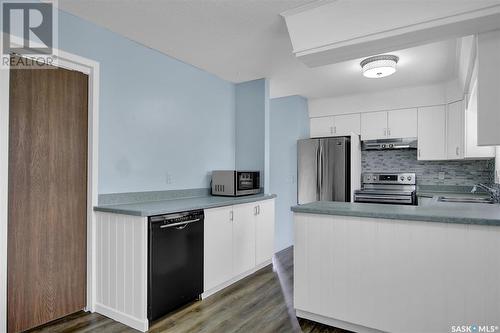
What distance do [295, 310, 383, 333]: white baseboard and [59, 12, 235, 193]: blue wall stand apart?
1.79m

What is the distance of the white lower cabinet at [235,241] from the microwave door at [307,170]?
1076 millimetres

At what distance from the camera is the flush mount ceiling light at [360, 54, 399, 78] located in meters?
3.07

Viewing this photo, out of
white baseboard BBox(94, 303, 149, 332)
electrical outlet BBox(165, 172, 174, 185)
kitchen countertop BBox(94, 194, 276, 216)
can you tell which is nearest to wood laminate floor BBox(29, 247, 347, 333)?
white baseboard BBox(94, 303, 149, 332)

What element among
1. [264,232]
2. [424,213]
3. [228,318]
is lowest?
[228,318]

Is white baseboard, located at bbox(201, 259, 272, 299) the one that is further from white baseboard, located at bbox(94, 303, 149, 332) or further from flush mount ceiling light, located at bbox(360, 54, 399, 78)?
flush mount ceiling light, located at bbox(360, 54, 399, 78)

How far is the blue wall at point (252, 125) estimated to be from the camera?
3.90m

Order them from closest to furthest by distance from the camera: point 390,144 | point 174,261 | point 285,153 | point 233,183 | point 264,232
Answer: point 174,261, point 233,183, point 264,232, point 390,144, point 285,153

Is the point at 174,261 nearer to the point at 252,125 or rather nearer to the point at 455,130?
the point at 252,125

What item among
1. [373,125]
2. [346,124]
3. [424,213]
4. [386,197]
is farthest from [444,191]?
[424,213]

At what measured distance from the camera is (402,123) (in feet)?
14.3

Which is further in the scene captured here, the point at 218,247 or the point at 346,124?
the point at 346,124

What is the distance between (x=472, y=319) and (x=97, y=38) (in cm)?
338

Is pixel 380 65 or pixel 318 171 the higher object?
pixel 380 65

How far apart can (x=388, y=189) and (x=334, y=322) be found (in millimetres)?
2885
